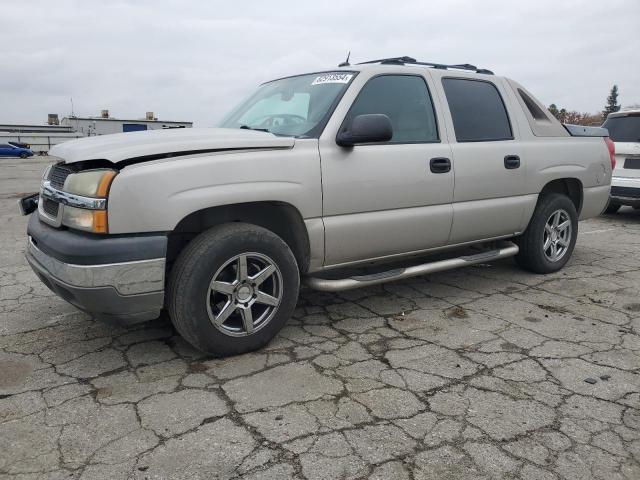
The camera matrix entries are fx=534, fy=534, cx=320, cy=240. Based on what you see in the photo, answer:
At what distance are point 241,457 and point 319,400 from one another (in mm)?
583

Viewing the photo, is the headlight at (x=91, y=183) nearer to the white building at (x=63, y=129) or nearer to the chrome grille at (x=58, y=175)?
the chrome grille at (x=58, y=175)

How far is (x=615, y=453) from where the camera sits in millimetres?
2281

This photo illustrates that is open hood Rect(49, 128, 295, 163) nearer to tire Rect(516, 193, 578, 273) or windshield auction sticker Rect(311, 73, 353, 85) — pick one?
windshield auction sticker Rect(311, 73, 353, 85)

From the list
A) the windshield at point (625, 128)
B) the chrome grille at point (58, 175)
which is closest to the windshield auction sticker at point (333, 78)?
the chrome grille at point (58, 175)

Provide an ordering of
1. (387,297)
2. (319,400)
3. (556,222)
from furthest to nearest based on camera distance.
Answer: (556,222), (387,297), (319,400)

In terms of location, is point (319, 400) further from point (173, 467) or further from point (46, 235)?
point (46, 235)

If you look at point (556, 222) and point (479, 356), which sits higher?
point (556, 222)

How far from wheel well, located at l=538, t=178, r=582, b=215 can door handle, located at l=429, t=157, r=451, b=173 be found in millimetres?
1455

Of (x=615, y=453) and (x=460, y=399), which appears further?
(x=460, y=399)

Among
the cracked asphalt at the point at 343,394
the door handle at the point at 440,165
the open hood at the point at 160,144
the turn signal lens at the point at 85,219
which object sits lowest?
the cracked asphalt at the point at 343,394

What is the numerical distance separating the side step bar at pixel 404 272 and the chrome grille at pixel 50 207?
158 centimetres

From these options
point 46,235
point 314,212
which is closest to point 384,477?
point 314,212

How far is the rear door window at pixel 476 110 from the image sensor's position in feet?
13.7

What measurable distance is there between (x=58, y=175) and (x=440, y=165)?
100 inches
